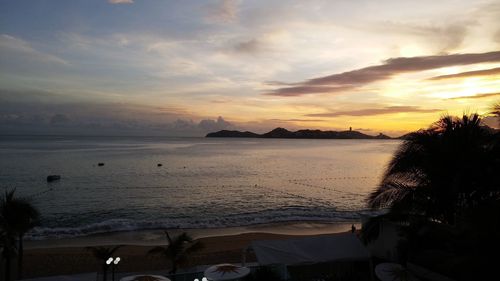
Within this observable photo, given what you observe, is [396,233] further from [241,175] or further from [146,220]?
[241,175]

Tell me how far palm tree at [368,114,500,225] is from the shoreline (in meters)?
16.1

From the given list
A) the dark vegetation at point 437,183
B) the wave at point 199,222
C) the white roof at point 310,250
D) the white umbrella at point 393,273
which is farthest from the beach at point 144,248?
the dark vegetation at point 437,183

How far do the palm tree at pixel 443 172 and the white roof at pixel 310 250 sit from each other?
7.88ft

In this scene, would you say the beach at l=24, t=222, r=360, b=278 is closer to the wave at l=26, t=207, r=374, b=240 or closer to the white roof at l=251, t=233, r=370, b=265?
the wave at l=26, t=207, r=374, b=240

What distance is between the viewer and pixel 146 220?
97.9 ft

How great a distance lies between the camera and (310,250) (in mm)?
12484

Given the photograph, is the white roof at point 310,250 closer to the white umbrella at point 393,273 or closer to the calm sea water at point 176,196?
the white umbrella at point 393,273

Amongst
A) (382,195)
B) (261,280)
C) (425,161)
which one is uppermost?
(425,161)

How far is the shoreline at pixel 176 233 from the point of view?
2380cm

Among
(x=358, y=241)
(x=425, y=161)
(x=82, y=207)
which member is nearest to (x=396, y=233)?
(x=358, y=241)

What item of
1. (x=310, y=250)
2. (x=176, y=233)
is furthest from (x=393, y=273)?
(x=176, y=233)

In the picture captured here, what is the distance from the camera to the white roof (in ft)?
39.5

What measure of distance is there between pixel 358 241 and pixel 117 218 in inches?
894

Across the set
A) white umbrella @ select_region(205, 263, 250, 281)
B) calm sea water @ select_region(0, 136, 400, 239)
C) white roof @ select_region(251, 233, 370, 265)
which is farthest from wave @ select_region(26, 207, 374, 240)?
white umbrella @ select_region(205, 263, 250, 281)
